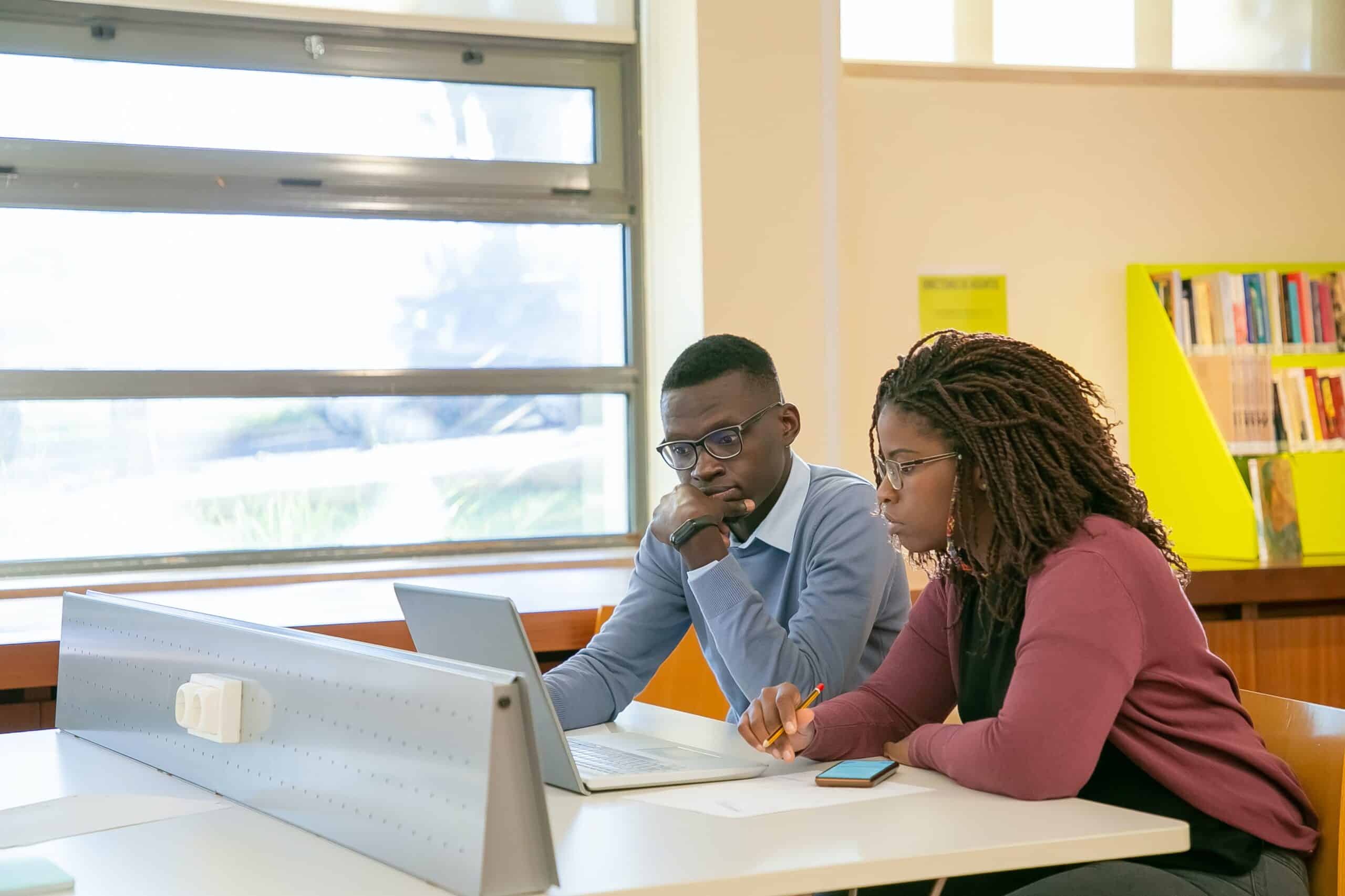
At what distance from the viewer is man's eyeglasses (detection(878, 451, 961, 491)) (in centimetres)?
158

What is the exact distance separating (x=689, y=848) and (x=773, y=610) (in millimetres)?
973

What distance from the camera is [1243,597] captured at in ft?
10.6

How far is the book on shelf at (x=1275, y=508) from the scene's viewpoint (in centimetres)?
357

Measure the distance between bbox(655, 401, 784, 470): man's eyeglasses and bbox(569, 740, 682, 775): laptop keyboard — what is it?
536 mm

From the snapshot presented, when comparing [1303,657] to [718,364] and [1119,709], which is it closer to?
[718,364]

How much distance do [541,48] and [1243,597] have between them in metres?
2.44

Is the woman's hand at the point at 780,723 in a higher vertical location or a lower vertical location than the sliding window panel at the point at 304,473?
lower

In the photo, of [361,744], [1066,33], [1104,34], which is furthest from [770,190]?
[361,744]

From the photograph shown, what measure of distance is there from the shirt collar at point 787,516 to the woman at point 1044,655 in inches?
13.1

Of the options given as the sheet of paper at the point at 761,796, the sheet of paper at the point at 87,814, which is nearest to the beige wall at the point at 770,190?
the sheet of paper at the point at 761,796

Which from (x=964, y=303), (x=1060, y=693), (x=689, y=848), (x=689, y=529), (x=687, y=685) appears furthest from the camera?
(x=964, y=303)

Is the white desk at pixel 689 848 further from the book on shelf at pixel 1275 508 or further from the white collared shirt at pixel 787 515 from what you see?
the book on shelf at pixel 1275 508

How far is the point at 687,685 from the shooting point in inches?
92.9

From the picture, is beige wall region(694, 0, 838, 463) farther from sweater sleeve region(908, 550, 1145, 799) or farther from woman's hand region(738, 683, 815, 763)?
sweater sleeve region(908, 550, 1145, 799)
